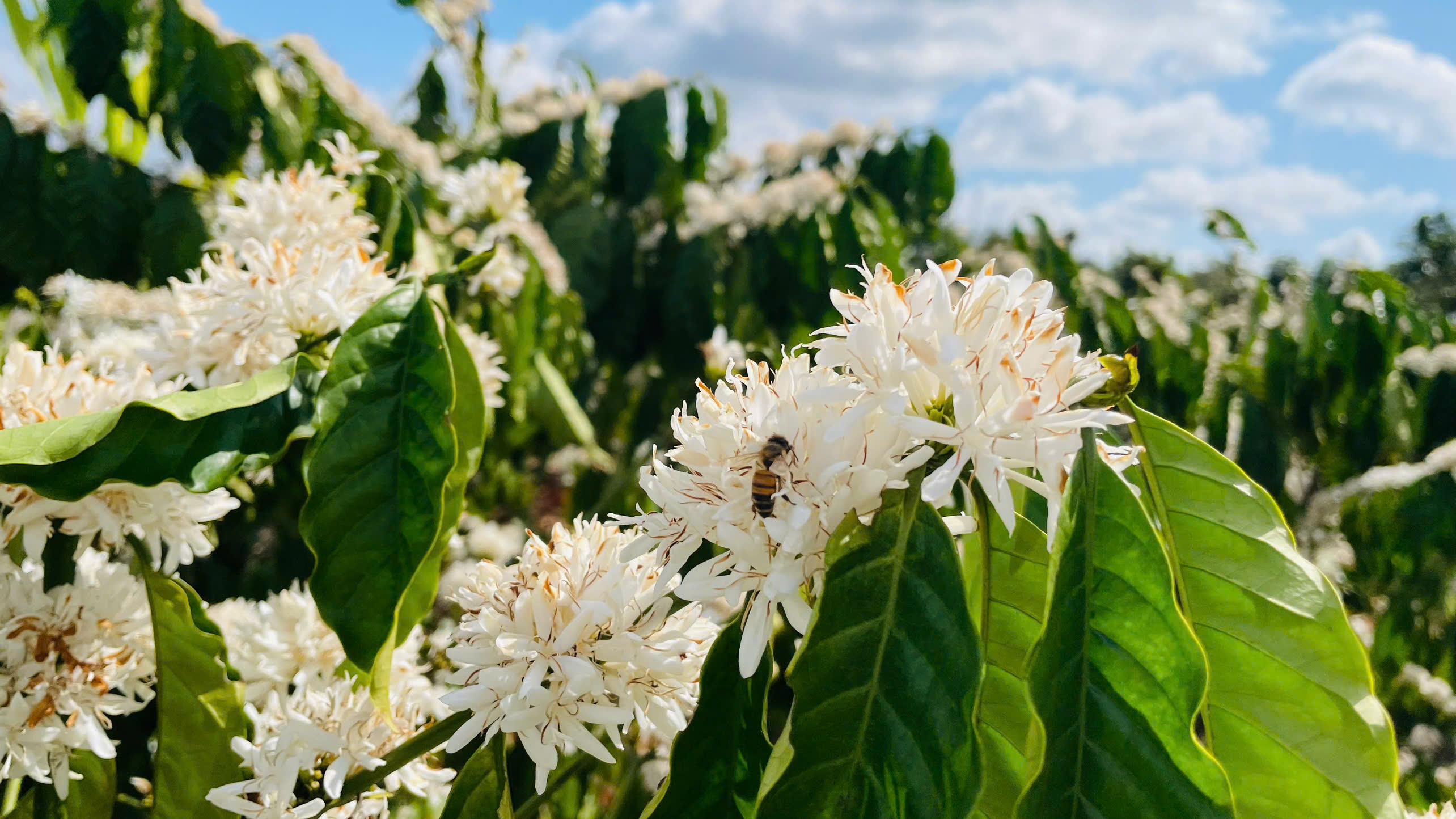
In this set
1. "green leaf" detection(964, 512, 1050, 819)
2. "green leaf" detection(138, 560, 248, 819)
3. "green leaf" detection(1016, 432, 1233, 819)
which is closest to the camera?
"green leaf" detection(1016, 432, 1233, 819)

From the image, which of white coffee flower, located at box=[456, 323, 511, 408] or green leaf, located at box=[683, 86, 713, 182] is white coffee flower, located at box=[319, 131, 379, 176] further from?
green leaf, located at box=[683, 86, 713, 182]

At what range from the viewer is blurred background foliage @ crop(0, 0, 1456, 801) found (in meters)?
1.78

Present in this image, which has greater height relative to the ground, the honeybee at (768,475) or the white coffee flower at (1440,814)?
the honeybee at (768,475)

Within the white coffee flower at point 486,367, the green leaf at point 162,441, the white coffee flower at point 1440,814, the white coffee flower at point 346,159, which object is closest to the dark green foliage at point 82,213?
the white coffee flower at point 346,159

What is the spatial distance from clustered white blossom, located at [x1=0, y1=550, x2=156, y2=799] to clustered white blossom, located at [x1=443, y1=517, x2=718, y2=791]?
0.36m

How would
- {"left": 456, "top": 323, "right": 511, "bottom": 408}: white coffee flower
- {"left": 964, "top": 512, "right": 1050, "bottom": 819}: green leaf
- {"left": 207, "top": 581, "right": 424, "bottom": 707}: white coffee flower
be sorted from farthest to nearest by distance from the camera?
{"left": 456, "top": 323, "right": 511, "bottom": 408}: white coffee flower < {"left": 207, "top": 581, "right": 424, "bottom": 707}: white coffee flower < {"left": 964, "top": 512, "right": 1050, "bottom": 819}: green leaf

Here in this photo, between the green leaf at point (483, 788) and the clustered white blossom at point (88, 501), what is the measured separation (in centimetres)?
31

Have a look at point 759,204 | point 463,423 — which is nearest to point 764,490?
point 463,423

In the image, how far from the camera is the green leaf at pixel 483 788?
57cm

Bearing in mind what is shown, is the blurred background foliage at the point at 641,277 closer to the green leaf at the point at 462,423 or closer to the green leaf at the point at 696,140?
the green leaf at the point at 696,140

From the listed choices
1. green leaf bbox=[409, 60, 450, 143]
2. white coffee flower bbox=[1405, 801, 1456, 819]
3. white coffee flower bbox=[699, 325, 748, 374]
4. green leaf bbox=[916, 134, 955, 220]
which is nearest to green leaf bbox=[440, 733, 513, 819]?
white coffee flower bbox=[1405, 801, 1456, 819]

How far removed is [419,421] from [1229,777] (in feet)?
1.80

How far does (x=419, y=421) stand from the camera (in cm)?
66

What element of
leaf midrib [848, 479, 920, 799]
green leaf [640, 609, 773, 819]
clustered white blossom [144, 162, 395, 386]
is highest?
clustered white blossom [144, 162, 395, 386]
